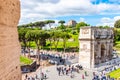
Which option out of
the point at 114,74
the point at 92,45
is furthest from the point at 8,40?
the point at 92,45

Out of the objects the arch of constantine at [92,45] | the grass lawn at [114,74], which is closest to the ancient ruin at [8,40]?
the grass lawn at [114,74]

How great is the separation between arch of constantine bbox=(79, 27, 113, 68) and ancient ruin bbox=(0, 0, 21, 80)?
31980mm

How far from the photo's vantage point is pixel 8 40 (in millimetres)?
5461

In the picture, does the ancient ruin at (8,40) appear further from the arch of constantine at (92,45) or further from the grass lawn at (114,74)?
the arch of constantine at (92,45)

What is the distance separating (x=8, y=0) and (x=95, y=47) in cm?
3412

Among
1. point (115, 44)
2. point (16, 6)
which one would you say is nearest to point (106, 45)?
point (115, 44)

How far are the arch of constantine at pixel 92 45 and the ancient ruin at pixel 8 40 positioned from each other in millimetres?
31980

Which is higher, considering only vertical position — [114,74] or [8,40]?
[8,40]

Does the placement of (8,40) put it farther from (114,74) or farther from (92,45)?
(92,45)

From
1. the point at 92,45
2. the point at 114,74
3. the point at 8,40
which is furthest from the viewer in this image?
the point at 92,45

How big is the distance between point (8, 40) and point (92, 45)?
33454mm

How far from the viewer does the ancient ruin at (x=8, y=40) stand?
16.2 feet

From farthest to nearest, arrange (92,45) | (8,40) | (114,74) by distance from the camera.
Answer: (92,45) < (114,74) < (8,40)

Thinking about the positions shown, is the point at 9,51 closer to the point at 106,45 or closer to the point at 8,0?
the point at 8,0
